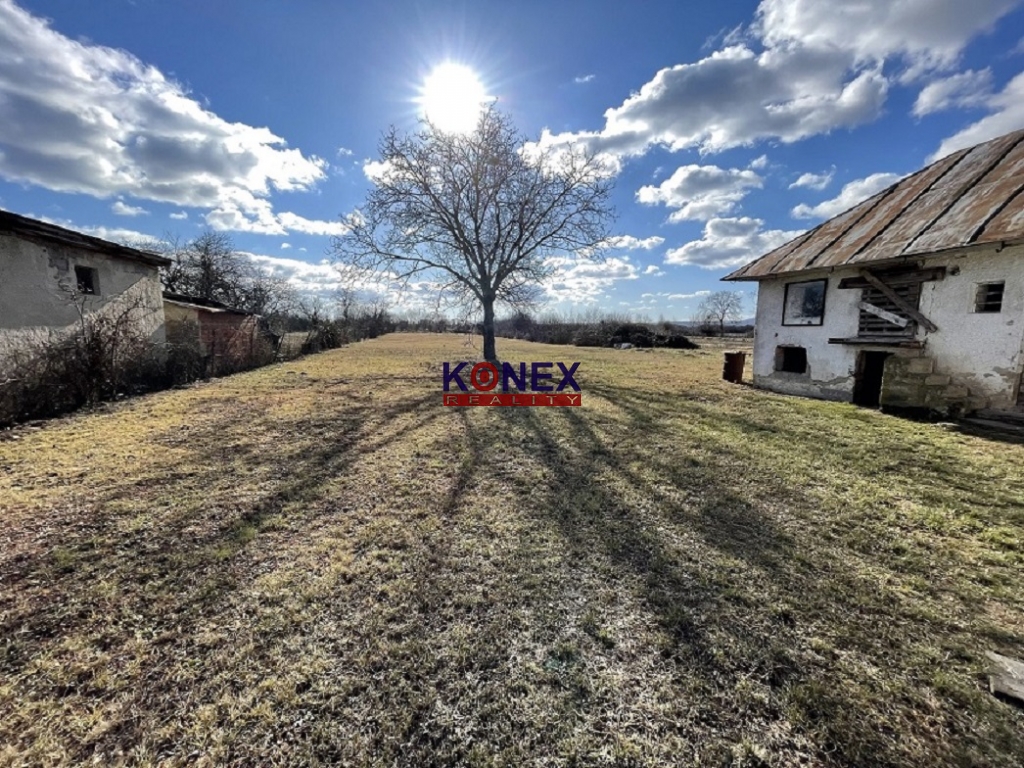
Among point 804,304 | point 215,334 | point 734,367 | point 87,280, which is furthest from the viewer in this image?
point 215,334

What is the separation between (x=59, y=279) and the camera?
830cm

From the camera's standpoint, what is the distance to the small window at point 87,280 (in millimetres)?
8836

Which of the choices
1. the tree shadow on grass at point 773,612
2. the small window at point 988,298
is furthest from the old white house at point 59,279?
the small window at point 988,298

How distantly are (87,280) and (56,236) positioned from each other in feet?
4.44

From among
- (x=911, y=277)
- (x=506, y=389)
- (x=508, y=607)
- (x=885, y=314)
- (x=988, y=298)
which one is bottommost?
(x=508, y=607)

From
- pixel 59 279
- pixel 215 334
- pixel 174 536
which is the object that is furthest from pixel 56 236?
pixel 174 536

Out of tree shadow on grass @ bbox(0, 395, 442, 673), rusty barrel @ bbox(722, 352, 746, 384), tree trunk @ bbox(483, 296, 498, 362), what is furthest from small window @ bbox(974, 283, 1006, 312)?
tree trunk @ bbox(483, 296, 498, 362)

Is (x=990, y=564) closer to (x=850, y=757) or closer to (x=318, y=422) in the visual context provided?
(x=850, y=757)

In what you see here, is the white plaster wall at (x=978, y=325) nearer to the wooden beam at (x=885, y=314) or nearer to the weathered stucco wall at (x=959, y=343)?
the weathered stucco wall at (x=959, y=343)

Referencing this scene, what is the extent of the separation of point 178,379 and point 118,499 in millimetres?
8410

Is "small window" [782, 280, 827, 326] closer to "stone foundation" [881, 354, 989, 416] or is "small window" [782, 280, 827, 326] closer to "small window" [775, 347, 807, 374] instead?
"small window" [775, 347, 807, 374]

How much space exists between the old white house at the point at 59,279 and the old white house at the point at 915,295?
15524mm

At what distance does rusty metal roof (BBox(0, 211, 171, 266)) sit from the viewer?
7336 mm

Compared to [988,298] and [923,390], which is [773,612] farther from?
[988,298]
